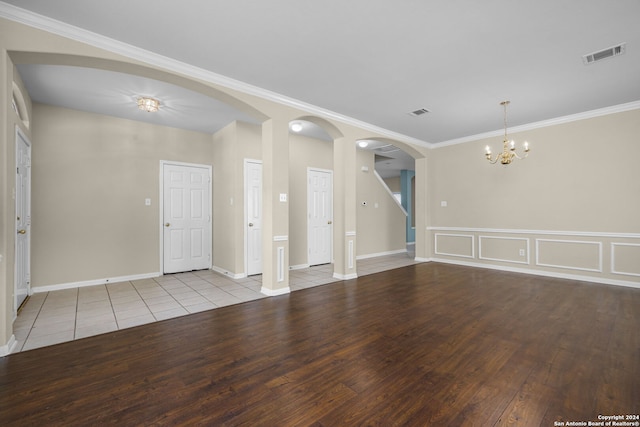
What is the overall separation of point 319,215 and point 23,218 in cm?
469

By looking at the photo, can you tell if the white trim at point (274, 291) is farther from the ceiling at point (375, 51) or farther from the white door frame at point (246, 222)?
the ceiling at point (375, 51)

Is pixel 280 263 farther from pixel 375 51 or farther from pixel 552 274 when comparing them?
pixel 552 274

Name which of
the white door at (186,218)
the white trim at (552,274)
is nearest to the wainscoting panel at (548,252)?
the white trim at (552,274)

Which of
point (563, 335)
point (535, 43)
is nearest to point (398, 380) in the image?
point (563, 335)

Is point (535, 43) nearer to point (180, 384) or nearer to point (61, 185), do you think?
point (180, 384)

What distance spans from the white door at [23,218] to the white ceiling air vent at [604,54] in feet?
21.3

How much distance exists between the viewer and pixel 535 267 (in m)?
5.31

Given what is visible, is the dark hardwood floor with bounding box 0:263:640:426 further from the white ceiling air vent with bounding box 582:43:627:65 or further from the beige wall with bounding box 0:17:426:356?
the white ceiling air vent with bounding box 582:43:627:65

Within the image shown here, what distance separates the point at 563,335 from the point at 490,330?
2.08 ft

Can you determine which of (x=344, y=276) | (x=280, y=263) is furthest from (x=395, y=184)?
(x=280, y=263)

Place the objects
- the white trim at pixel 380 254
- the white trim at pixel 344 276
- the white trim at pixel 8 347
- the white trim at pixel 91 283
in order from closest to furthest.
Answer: the white trim at pixel 8 347 → the white trim at pixel 91 283 → the white trim at pixel 344 276 → the white trim at pixel 380 254

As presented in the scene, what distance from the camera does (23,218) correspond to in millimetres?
3625

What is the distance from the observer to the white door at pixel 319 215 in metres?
6.20

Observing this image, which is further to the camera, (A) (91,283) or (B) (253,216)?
(B) (253,216)
